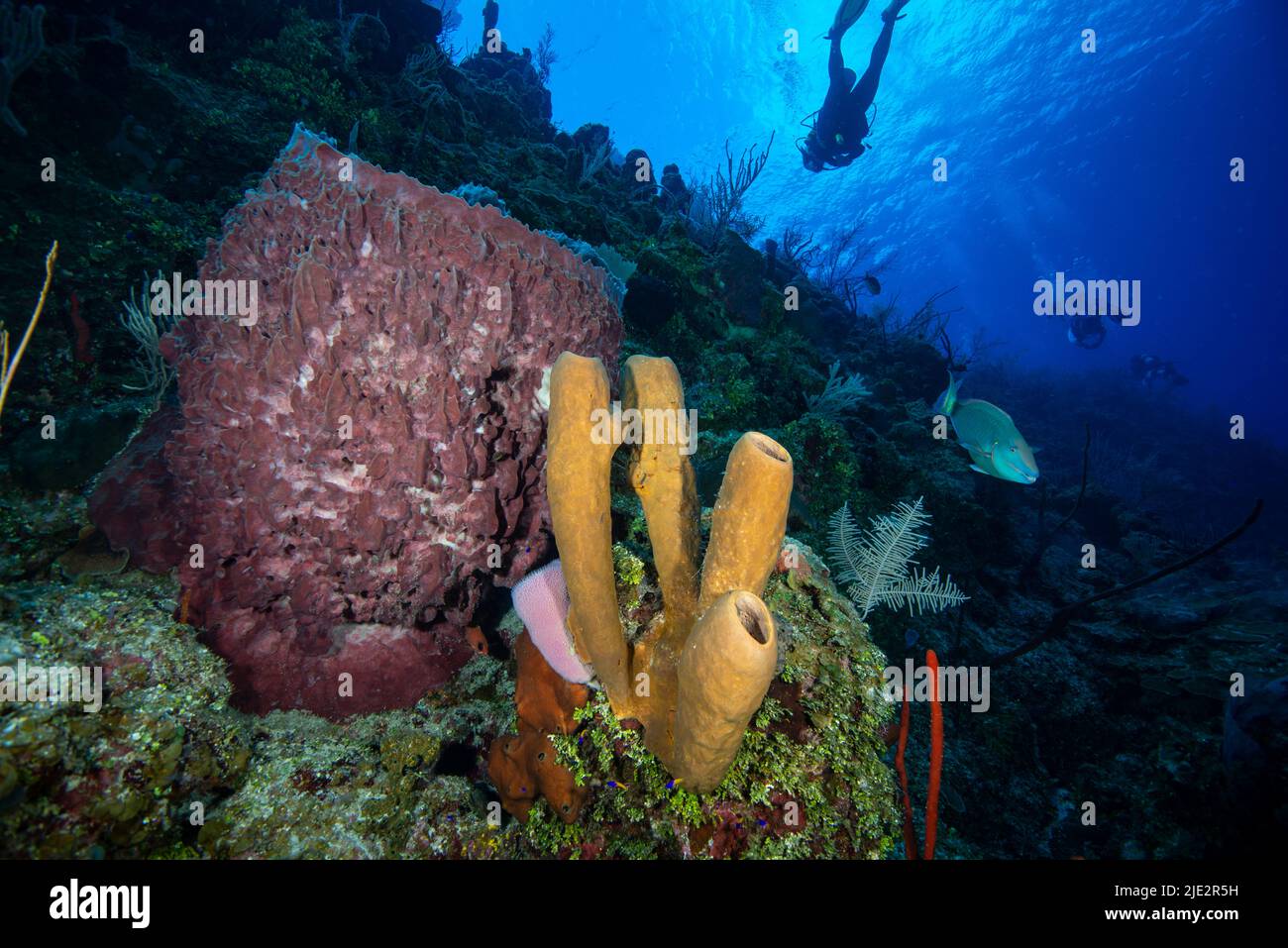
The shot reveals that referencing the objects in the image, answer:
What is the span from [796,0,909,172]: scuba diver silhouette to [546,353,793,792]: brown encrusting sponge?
60.0 feet

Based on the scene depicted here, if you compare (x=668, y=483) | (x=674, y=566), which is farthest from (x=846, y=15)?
(x=674, y=566)

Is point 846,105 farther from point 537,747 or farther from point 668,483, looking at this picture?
point 537,747

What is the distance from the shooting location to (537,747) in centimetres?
227

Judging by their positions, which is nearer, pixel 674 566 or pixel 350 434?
pixel 674 566

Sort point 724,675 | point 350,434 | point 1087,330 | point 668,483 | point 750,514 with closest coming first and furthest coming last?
point 724,675 → point 750,514 → point 668,483 → point 350,434 → point 1087,330

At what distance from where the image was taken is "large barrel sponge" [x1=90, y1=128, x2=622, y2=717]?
7.61 ft

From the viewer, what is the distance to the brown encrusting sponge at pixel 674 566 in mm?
1499

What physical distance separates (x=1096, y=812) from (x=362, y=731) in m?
5.56

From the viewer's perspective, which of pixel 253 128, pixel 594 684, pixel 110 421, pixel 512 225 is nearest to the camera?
pixel 594 684

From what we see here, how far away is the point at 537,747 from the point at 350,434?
5.64 ft

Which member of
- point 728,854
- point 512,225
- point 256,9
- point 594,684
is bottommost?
point 728,854

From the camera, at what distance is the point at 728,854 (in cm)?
194
